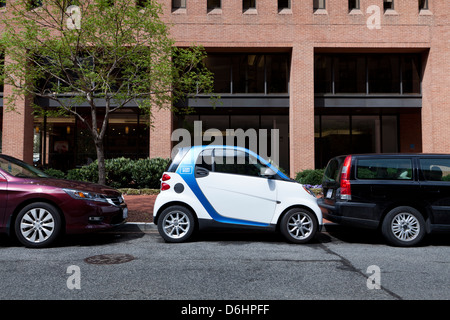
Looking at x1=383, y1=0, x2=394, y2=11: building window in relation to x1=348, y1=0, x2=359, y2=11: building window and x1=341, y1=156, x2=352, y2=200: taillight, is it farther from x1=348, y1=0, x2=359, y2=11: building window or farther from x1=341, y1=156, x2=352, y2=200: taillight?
x1=341, y1=156, x2=352, y2=200: taillight

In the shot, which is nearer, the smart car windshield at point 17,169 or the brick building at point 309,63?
the smart car windshield at point 17,169

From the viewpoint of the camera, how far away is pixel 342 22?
16.7 metres

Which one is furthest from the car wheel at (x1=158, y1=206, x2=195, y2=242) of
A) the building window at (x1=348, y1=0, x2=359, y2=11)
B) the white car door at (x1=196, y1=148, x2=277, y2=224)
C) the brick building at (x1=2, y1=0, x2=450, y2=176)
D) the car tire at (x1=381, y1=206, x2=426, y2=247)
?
the building window at (x1=348, y1=0, x2=359, y2=11)

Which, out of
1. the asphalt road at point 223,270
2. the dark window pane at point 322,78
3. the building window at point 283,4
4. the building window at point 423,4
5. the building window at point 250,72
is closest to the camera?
the asphalt road at point 223,270

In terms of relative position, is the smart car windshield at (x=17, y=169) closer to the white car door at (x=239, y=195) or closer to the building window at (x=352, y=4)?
the white car door at (x=239, y=195)

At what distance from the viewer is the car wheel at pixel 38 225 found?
569 cm

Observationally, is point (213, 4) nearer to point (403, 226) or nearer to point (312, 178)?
point (312, 178)

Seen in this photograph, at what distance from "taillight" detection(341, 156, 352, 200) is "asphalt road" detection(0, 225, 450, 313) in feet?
3.06

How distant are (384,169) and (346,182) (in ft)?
2.54

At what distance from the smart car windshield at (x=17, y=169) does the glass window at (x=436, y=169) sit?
7386mm

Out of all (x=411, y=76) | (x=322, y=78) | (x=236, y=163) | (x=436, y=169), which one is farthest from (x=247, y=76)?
(x=436, y=169)

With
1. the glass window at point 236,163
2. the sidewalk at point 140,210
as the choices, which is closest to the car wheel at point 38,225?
the sidewalk at point 140,210

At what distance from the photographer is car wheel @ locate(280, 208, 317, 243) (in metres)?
6.20
